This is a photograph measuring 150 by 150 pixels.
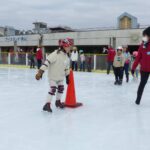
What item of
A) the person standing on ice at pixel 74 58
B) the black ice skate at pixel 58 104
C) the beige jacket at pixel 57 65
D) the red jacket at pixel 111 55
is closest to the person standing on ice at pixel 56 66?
the beige jacket at pixel 57 65

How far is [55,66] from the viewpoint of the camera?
450 cm

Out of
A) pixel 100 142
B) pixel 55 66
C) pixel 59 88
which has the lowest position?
pixel 100 142

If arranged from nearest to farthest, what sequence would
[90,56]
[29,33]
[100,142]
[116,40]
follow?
[100,142] < [90,56] < [116,40] < [29,33]

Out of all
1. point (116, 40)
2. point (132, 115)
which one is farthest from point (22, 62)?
point (132, 115)

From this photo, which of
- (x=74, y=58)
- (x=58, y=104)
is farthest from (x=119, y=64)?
(x=74, y=58)

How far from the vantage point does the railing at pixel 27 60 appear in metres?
16.8

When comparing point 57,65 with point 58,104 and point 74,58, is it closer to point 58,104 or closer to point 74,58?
point 58,104

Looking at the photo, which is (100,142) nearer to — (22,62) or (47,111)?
(47,111)

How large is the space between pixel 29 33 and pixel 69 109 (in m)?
26.7

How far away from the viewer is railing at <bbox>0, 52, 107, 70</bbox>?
16812mm

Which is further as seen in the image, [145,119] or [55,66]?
[55,66]

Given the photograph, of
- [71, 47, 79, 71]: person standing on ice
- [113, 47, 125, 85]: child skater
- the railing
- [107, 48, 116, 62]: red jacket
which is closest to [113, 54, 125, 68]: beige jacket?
[113, 47, 125, 85]: child skater

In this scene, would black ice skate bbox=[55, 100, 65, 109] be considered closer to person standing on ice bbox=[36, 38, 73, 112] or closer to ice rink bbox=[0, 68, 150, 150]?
ice rink bbox=[0, 68, 150, 150]

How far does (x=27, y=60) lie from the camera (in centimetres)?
1955
